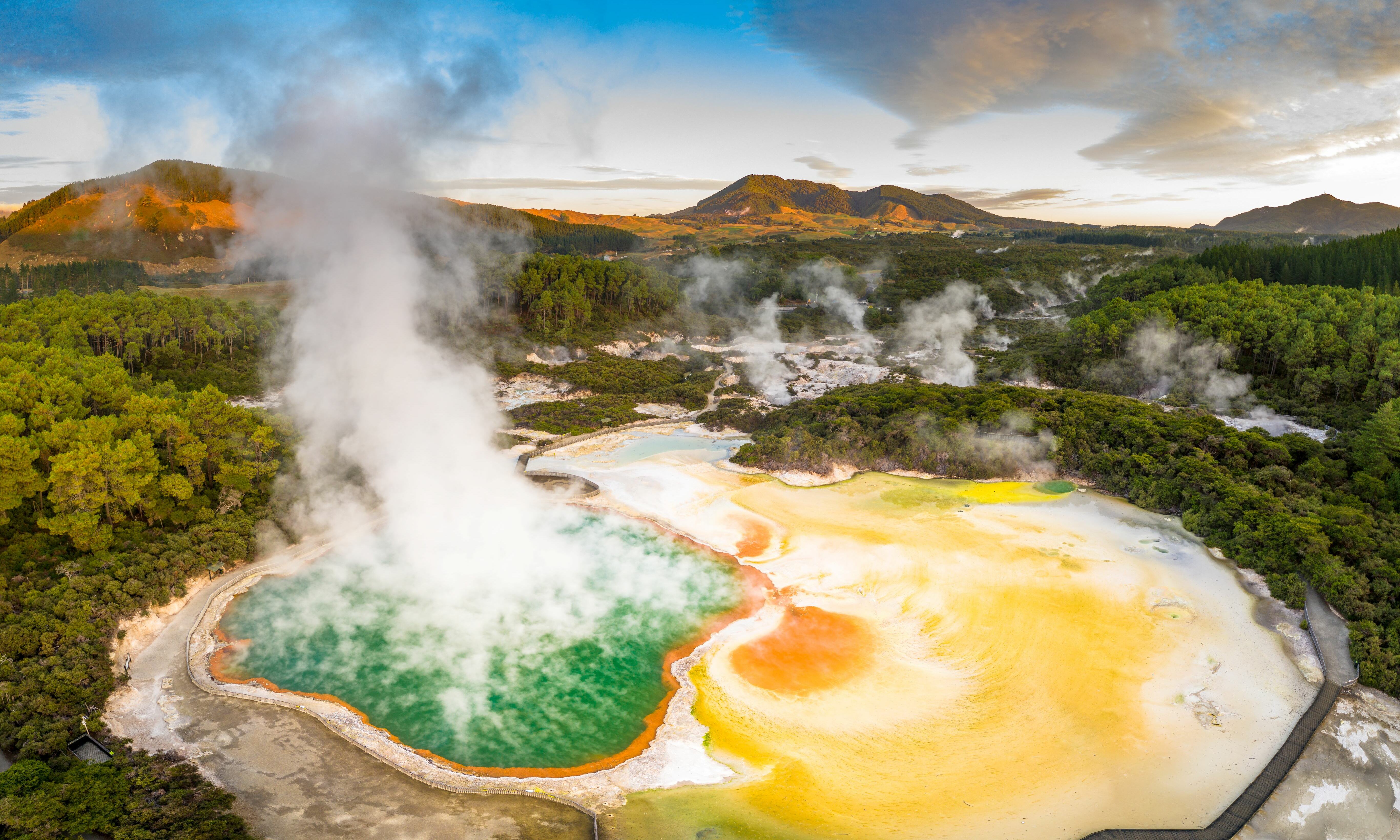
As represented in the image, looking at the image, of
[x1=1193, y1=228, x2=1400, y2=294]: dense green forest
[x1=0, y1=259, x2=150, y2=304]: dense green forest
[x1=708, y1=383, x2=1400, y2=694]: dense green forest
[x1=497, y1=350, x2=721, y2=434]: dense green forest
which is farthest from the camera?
[x1=0, y1=259, x2=150, y2=304]: dense green forest

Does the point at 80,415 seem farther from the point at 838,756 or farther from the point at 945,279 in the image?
the point at 945,279

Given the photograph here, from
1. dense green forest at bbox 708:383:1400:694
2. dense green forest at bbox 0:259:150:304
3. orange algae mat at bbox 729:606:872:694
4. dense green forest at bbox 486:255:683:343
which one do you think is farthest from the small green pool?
dense green forest at bbox 0:259:150:304

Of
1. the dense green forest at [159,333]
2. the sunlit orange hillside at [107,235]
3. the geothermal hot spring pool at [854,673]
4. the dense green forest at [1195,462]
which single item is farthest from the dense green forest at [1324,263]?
the sunlit orange hillside at [107,235]

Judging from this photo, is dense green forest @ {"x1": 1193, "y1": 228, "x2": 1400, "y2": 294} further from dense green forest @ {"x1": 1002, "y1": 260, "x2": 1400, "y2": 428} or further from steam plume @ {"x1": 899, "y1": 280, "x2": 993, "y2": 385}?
steam plume @ {"x1": 899, "y1": 280, "x2": 993, "y2": 385}

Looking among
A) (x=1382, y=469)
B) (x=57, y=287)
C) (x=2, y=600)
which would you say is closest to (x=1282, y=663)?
(x=1382, y=469)

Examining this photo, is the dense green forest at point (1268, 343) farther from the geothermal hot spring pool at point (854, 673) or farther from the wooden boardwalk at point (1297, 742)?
the wooden boardwalk at point (1297, 742)

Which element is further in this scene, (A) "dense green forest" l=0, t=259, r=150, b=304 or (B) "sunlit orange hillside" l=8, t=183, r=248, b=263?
(A) "dense green forest" l=0, t=259, r=150, b=304

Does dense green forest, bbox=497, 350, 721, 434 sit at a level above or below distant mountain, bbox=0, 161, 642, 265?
below
